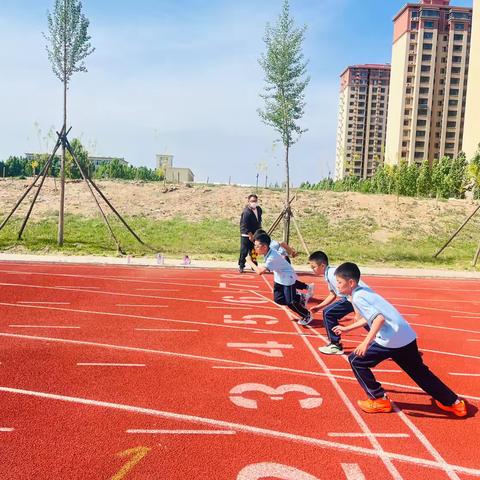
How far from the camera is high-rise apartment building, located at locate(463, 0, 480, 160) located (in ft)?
224

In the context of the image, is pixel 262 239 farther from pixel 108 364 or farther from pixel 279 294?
pixel 108 364

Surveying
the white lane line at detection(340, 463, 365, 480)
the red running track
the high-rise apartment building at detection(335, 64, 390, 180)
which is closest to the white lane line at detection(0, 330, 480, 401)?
the red running track

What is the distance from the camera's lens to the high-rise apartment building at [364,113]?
12619cm

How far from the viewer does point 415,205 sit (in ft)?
97.7

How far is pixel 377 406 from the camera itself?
485 cm

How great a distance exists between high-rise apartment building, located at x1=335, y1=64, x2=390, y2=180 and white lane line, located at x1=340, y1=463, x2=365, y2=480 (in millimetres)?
124718

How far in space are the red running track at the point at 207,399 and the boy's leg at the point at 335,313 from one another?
381mm

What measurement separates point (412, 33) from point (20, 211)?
85.4 meters

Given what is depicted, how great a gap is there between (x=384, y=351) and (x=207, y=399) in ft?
6.20

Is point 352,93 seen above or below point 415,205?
above

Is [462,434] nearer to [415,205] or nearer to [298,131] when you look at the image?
[298,131]

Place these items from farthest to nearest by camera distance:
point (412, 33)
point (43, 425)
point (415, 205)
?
point (412, 33) < point (415, 205) < point (43, 425)

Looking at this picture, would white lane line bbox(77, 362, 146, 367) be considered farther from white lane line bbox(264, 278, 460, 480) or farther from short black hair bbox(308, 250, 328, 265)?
short black hair bbox(308, 250, 328, 265)

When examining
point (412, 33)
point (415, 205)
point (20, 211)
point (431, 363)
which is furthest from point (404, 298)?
point (412, 33)
